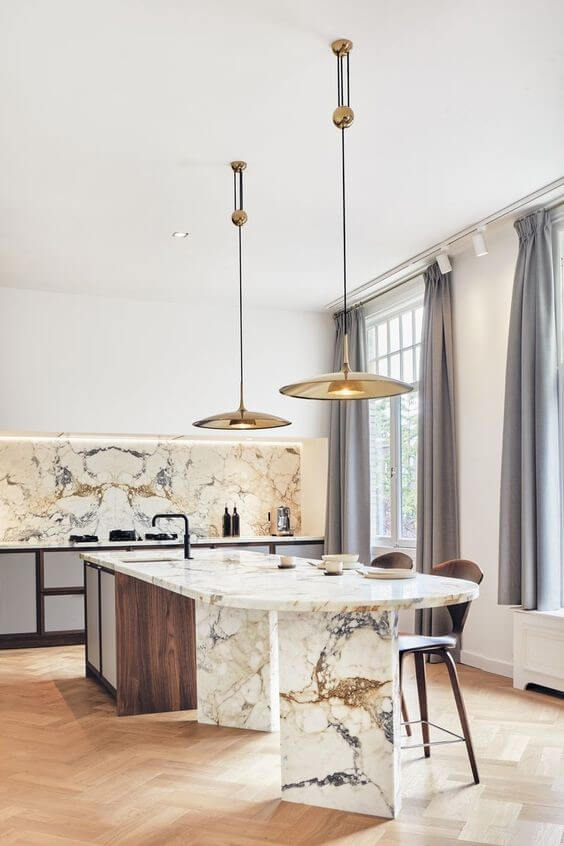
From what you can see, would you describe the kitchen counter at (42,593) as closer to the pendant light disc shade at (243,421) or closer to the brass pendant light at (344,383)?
the pendant light disc shade at (243,421)

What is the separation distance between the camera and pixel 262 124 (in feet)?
12.7

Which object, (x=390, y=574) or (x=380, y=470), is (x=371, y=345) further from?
(x=390, y=574)

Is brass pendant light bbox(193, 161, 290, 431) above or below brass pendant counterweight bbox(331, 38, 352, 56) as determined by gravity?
below

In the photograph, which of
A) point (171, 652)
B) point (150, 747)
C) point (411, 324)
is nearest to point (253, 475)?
point (411, 324)

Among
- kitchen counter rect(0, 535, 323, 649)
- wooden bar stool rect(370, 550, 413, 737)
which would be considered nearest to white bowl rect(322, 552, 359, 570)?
wooden bar stool rect(370, 550, 413, 737)

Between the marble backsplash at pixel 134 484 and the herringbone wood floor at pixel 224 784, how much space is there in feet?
8.42

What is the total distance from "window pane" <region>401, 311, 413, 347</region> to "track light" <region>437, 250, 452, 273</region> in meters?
0.91

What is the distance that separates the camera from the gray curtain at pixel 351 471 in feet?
23.0

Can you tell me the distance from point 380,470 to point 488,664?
2.14 meters

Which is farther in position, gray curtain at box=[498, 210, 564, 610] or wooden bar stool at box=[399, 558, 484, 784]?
gray curtain at box=[498, 210, 564, 610]

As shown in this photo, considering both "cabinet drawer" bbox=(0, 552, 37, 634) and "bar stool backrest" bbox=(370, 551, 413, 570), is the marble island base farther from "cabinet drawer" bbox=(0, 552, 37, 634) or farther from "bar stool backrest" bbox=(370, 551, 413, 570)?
"cabinet drawer" bbox=(0, 552, 37, 634)

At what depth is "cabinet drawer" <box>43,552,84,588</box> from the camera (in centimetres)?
651

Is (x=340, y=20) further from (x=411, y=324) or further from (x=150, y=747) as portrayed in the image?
(x=411, y=324)

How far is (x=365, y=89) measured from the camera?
3555mm
